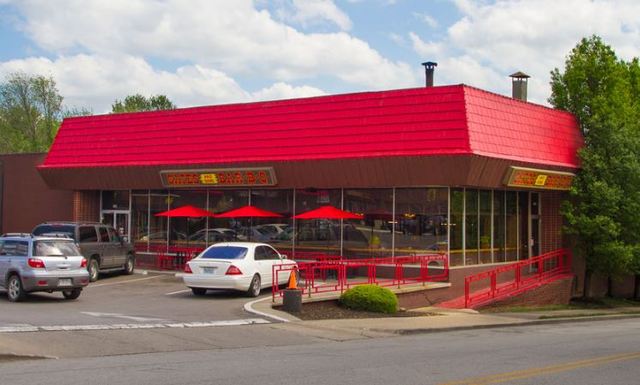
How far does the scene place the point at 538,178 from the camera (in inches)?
1096

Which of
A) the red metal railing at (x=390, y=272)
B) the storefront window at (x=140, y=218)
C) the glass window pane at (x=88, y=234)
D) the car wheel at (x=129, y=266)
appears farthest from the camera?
the storefront window at (x=140, y=218)

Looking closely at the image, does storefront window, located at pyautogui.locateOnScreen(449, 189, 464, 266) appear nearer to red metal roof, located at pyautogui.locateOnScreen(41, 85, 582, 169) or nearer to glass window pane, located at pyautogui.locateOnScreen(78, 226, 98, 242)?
red metal roof, located at pyautogui.locateOnScreen(41, 85, 582, 169)

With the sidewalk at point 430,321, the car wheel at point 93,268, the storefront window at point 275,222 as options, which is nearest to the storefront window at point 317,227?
the storefront window at point 275,222

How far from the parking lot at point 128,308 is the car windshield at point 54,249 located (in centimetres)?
120

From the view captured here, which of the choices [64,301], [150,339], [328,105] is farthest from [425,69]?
[150,339]

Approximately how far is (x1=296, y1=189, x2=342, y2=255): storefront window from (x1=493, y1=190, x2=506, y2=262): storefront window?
5.65 m

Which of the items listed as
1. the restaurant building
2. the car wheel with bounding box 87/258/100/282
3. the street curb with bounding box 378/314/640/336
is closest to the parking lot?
the car wheel with bounding box 87/258/100/282

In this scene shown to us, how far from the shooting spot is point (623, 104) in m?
32.7

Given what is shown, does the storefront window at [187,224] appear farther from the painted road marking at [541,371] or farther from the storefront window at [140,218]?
the painted road marking at [541,371]

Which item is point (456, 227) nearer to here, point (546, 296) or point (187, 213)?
point (546, 296)

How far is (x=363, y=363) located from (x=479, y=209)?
16.9 m

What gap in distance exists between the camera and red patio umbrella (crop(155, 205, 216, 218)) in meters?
30.8

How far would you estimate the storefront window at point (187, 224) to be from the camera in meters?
32.2

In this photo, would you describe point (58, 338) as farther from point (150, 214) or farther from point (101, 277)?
point (150, 214)
